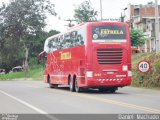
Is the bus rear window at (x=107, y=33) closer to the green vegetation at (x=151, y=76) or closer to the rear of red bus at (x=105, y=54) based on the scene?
the rear of red bus at (x=105, y=54)

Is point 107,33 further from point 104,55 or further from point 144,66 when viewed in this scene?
point 144,66

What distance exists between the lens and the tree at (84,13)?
7457 centimetres

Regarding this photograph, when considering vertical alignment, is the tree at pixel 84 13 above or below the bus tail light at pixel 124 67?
above

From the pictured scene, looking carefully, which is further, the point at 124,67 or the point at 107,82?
the point at 124,67

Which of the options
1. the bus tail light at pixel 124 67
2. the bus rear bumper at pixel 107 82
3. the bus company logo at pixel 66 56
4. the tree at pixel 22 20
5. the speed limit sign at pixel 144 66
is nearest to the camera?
the bus rear bumper at pixel 107 82

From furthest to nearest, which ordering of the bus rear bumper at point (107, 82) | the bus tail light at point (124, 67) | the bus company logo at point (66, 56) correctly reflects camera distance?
the bus company logo at point (66, 56) → the bus tail light at point (124, 67) → the bus rear bumper at point (107, 82)

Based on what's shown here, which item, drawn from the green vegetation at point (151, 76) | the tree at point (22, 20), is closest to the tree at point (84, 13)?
the tree at point (22, 20)

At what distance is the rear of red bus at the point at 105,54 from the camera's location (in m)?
27.6

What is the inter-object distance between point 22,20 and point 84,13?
8.73 m

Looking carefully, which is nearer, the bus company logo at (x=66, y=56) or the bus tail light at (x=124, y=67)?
the bus tail light at (x=124, y=67)

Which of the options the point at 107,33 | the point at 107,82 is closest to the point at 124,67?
the point at 107,82

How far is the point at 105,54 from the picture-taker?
1092 inches

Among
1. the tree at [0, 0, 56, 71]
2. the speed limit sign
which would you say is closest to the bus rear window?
the speed limit sign

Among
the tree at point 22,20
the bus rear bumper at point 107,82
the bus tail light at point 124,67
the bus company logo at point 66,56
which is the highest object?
the tree at point 22,20
